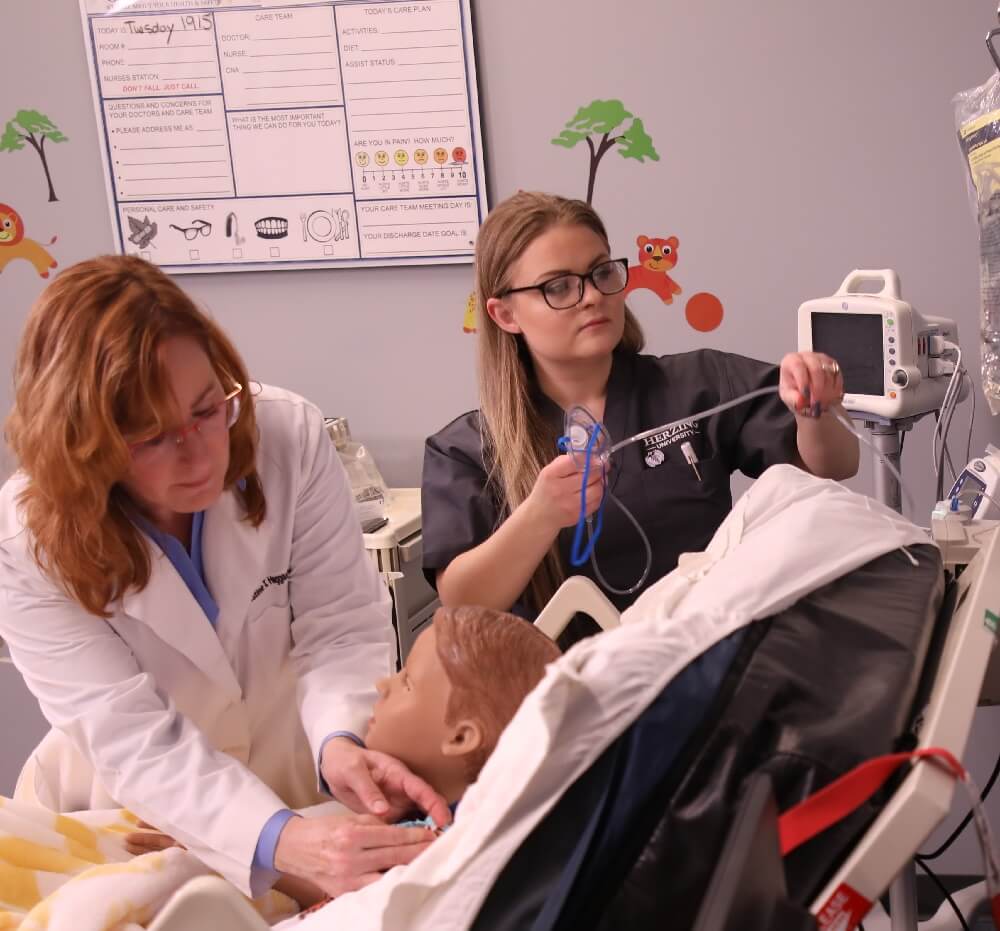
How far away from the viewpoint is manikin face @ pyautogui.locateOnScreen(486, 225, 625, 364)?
5.80 feet

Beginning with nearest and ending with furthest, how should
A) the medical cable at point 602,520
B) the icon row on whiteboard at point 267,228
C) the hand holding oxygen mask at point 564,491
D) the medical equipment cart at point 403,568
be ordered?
the hand holding oxygen mask at point 564,491, the medical cable at point 602,520, the medical equipment cart at point 403,568, the icon row on whiteboard at point 267,228

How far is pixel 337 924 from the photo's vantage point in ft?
3.26

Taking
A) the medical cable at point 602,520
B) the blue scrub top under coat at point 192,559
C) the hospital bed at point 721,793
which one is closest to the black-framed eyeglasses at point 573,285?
the medical cable at point 602,520

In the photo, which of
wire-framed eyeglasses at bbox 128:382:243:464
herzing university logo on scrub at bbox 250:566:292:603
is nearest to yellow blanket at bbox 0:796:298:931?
herzing university logo on scrub at bbox 250:566:292:603

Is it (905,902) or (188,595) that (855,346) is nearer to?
(905,902)

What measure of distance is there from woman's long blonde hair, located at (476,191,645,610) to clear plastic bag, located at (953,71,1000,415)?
0.58 m

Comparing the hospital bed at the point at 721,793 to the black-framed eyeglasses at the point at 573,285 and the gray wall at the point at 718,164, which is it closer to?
the black-framed eyeglasses at the point at 573,285

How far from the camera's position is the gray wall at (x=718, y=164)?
8.02 ft

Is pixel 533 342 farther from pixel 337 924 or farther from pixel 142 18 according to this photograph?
pixel 142 18

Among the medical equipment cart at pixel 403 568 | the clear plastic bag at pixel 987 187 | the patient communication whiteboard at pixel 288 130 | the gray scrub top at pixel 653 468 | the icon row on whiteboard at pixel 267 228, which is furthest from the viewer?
the icon row on whiteboard at pixel 267 228

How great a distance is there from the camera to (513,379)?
1.87 meters

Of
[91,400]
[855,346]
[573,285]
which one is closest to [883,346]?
[855,346]

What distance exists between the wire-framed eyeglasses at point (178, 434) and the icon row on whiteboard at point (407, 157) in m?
1.46

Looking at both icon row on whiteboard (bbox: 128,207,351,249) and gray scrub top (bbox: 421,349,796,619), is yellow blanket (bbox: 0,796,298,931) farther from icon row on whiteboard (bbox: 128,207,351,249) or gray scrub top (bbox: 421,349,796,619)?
icon row on whiteboard (bbox: 128,207,351,249)
